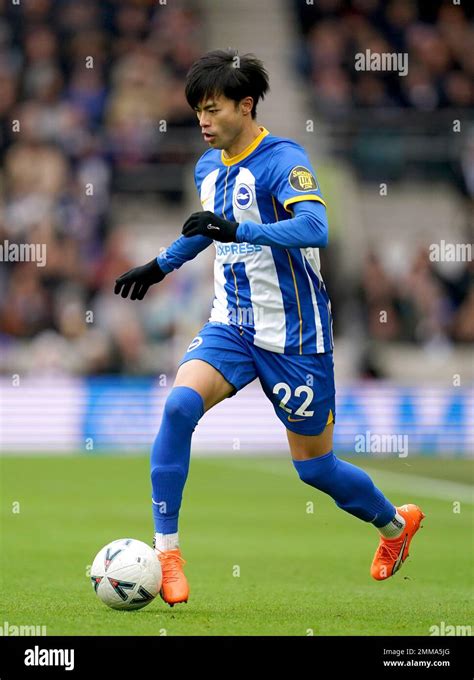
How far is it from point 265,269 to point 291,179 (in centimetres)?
50

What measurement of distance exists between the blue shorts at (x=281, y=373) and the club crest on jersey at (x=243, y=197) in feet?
2.00

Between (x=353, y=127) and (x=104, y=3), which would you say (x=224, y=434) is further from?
(x=104, y=3)

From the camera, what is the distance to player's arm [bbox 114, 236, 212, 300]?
23.9ft

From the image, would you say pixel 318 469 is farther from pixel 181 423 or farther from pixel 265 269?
pixel 265 269

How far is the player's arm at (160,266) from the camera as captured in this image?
287 inches

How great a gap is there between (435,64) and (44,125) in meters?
6.69

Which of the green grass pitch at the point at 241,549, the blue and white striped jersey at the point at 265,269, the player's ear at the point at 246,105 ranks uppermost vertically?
the player's ear at the point at 246,105

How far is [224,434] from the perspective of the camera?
60.3ft

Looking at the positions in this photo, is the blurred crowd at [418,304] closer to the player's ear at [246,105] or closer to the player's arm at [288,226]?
the player's ear at [246,105]

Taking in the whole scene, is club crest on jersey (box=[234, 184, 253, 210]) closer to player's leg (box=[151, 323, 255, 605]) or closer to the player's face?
the player's face

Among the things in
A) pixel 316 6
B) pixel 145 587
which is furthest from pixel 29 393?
pixel 145 587

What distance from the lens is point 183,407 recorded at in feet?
21.6

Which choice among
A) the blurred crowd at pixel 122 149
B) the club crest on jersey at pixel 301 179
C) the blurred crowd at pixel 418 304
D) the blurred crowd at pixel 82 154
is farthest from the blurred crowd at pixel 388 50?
the club crest on jersey at pixel 301 179
